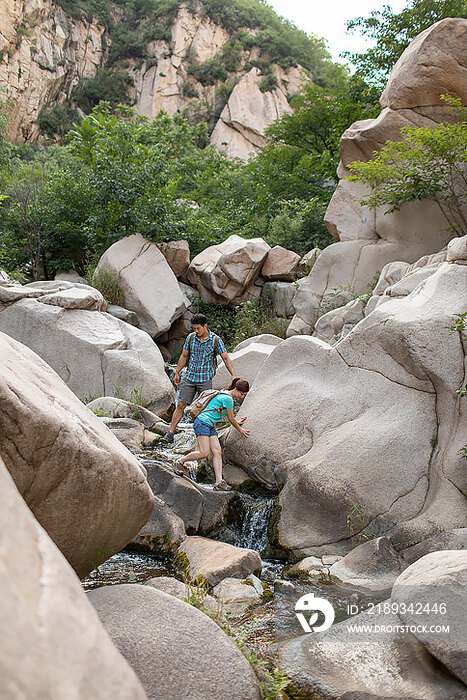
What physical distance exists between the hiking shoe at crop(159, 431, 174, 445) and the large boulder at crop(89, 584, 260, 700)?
5.27 m

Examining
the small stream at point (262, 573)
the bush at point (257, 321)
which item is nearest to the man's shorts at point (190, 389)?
the small stream at point (262, 573)

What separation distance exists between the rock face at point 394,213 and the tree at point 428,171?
61 cm

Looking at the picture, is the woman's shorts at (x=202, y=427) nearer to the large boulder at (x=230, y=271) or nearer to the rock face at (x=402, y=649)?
the rock face at (x=402, y=649)

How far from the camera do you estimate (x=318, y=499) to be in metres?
6.34

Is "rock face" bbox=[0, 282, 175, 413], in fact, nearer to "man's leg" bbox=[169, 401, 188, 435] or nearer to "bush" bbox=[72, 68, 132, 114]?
"man's leg" bbox=[169, 401, 188, 435]

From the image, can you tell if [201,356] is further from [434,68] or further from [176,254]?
[434,68]

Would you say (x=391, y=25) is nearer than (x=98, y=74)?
Yes

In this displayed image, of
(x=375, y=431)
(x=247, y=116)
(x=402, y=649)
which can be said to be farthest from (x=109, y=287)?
(x=247, y=116)

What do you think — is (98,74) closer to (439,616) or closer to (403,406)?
(403,406)

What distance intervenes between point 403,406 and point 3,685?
6.12m

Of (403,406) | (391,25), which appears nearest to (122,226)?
(391,25)

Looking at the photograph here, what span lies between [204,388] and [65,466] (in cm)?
534

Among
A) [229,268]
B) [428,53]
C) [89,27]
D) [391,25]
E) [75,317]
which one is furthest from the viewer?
[89,27]

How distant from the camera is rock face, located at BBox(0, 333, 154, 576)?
310cm
